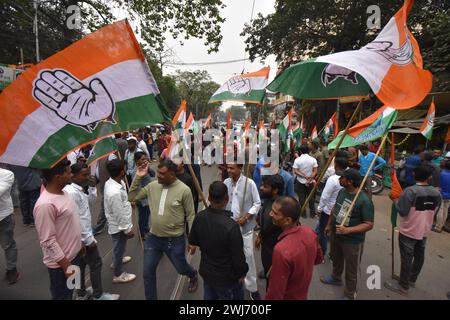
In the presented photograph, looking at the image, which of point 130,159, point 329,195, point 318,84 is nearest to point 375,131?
point 318,84

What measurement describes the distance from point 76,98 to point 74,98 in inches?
0.6

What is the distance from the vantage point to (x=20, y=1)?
10.8m

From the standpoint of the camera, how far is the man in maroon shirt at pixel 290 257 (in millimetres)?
1845

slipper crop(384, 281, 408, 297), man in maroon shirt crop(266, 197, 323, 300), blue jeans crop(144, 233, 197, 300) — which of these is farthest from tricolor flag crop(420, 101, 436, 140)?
blue jeans crop(144, 233, 197, 300)

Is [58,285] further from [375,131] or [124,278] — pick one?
[375,131]

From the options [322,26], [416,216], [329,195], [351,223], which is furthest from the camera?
[322,26]

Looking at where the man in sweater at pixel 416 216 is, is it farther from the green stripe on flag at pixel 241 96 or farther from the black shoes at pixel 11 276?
the black shoes at pixel 11 276

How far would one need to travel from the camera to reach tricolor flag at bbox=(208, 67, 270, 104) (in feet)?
13.8

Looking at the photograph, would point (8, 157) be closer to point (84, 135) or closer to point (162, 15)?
point (84, 135)

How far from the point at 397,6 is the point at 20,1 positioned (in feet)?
61.1

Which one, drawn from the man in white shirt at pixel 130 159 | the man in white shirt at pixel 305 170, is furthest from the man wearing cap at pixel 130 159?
the man in white shirt at pixel 305 170

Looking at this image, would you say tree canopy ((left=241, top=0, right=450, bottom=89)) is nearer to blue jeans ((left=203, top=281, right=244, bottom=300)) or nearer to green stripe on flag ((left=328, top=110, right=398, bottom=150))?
green stripe on flag ((left=328, top=110, right=398, bottom=150))

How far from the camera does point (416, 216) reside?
3.18 metres

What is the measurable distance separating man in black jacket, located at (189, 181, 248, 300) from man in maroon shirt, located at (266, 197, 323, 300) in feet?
1.17
